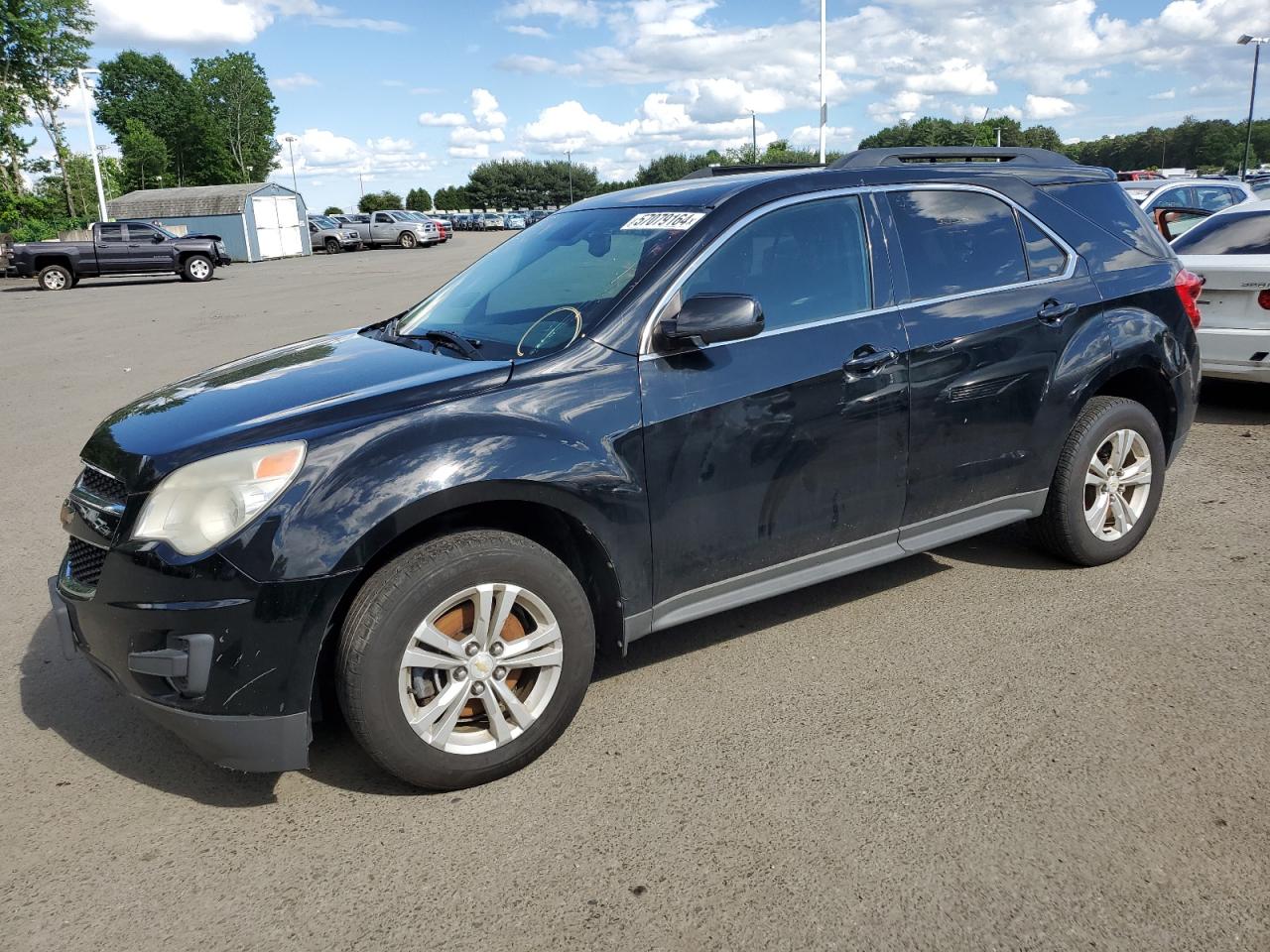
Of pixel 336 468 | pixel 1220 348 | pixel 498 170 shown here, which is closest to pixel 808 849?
pixel 336 468

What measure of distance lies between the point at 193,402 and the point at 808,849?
8.03 feet

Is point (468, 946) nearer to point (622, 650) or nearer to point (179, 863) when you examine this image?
point (179, 863)

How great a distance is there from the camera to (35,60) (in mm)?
49594

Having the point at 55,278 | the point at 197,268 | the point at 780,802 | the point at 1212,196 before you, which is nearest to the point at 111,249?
the point at 55,278

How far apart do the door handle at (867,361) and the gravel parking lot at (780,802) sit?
1120 mm

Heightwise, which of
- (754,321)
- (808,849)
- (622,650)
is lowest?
(808,849)

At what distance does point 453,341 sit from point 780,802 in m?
1.98

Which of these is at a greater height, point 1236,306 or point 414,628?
point 1236,306

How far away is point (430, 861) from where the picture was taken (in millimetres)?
2822

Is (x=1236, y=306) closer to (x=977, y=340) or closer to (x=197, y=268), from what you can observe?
(x=977, y=340)

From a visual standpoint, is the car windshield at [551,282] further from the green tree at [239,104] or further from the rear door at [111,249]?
the green tree at [239,104]

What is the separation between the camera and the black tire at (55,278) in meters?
27.4

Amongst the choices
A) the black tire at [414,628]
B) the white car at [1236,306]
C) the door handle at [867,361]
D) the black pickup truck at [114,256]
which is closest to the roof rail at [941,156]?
the door handle at [867,361]

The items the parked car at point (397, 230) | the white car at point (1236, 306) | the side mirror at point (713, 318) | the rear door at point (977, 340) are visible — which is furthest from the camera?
the parked car at point (397, 230)
